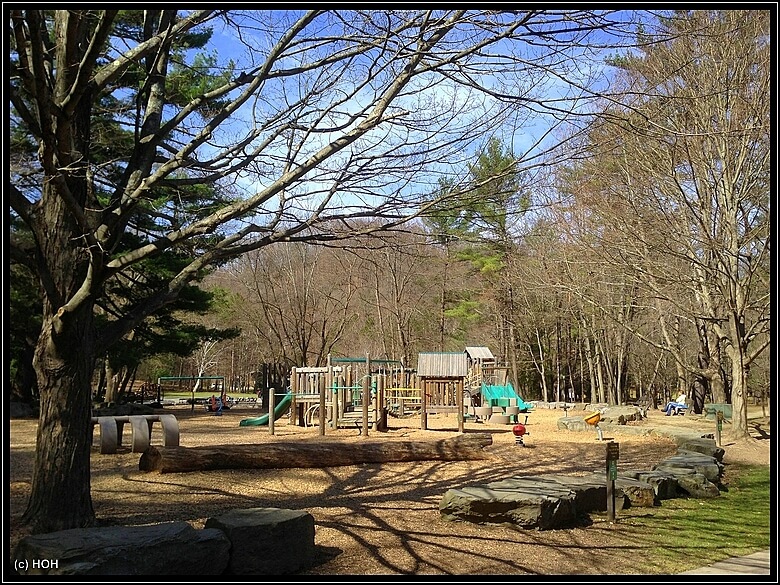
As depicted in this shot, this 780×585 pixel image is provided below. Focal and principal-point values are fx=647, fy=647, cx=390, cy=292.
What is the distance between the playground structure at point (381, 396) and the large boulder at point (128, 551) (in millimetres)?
9901

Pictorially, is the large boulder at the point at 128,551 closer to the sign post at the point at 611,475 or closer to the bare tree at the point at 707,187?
the sign post at the point at 611,475

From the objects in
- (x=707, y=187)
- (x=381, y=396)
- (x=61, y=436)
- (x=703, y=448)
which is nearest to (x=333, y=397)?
(x=381, y=396)

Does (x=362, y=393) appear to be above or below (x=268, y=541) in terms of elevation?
above

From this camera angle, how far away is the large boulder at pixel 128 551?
4.13m

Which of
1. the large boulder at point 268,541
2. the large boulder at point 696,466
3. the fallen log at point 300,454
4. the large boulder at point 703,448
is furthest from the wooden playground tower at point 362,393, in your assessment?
the large boulder at point 268,541

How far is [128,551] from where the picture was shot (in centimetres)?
427

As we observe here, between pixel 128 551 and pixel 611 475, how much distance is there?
4.94 m

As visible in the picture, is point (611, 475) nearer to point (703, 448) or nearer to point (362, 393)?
point (703, 448)

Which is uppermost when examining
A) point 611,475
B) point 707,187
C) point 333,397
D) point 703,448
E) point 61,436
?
point 707,187

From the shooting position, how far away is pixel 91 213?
6336mm

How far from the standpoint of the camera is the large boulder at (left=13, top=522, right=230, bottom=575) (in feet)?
13.6
